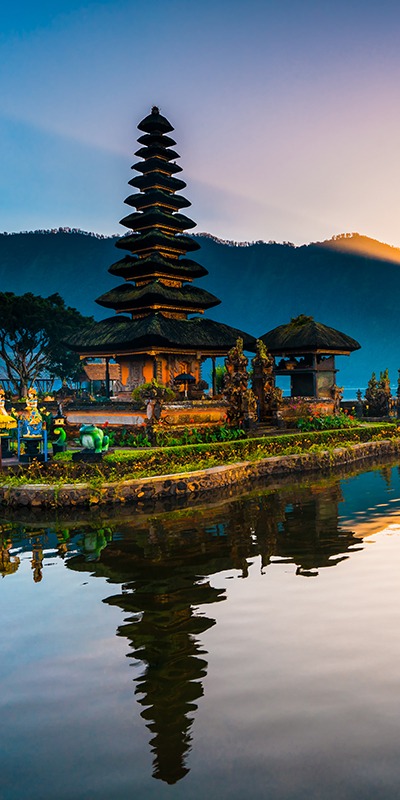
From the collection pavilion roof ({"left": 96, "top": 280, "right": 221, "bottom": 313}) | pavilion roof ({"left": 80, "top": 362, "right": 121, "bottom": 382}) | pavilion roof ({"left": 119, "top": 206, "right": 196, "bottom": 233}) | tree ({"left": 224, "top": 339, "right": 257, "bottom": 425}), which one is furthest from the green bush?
pavilion roof ({"left": 80, "top": 362, "right": 121, "bottom": 382})

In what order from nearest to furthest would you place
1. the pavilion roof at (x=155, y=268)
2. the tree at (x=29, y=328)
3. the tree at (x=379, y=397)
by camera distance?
the pavilion roof at (x=155, y=268) → the tree at (x=379, y=397) → the tree at (x=29, y=328)

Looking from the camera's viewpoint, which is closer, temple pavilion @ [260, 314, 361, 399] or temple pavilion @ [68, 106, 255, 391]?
temple pavilion @ [68, 106, 255, 391]

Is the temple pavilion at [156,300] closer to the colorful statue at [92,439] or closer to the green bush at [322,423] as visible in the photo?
the green bush at [322,423]

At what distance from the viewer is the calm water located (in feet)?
20.5

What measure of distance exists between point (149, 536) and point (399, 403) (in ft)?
112

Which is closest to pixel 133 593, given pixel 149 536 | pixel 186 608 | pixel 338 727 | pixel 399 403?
pixel 186 608

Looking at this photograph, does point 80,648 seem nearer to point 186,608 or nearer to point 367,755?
point 186,608

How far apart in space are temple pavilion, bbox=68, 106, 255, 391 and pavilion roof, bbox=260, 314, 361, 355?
220cm

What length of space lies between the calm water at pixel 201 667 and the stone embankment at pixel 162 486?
3.54 m

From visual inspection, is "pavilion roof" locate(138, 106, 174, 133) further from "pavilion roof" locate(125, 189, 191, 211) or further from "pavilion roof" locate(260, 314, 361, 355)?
"pavilion roof" locate(260, 314, 361, 355)

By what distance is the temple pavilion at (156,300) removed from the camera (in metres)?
41.0

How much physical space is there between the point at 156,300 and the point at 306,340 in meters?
11.7

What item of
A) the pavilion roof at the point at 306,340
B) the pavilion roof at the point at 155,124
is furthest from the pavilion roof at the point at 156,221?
the pavilion roof at the point at 306,340

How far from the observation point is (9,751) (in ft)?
22.1
